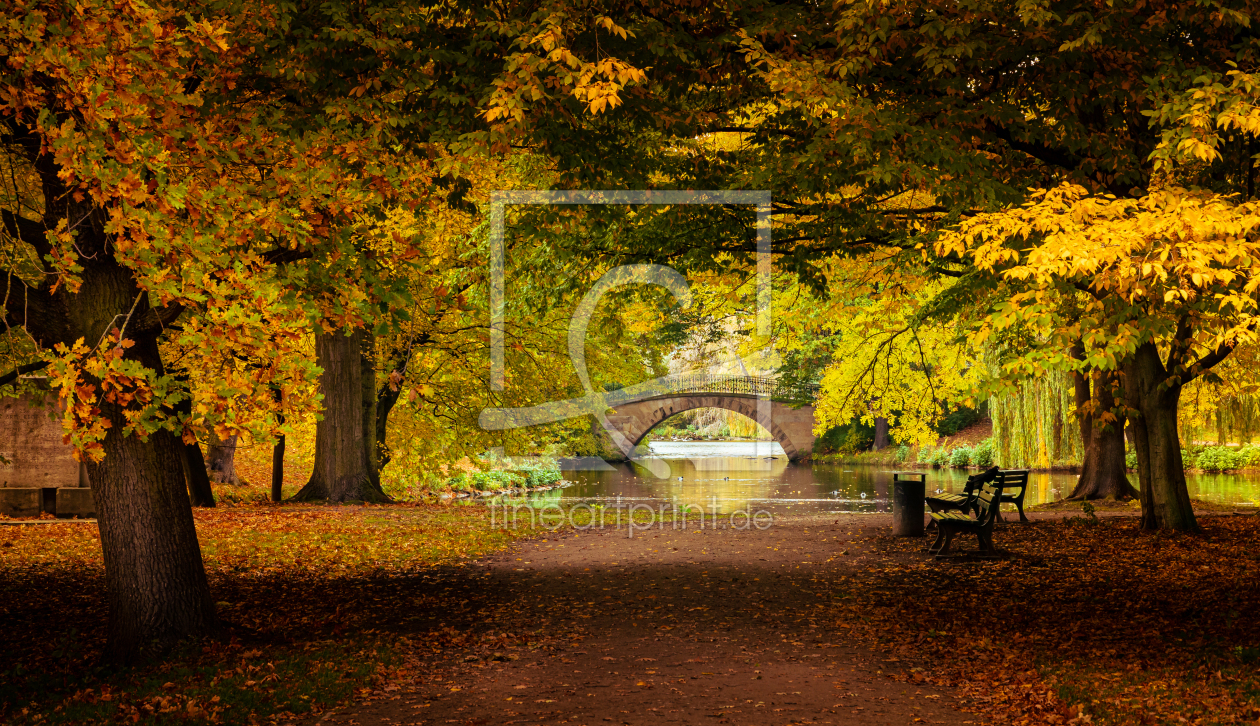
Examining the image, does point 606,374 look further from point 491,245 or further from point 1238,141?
point 1238,141

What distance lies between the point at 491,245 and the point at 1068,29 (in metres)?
7.81

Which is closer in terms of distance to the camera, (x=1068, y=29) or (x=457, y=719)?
(x=457, y=719)

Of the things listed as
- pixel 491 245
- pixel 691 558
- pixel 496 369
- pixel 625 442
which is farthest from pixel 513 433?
pixel 625 442

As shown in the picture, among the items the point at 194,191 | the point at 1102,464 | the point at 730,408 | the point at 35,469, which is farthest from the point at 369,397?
the point at 730,408

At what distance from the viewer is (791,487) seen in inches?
1257

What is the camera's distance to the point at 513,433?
832 inches

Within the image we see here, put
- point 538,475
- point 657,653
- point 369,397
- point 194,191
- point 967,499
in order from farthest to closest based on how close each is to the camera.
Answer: point 538,475 < point 369,397 < point 967,499 < point 657,653 < point 194,191

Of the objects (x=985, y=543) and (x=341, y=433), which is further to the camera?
(x=341, y=433)

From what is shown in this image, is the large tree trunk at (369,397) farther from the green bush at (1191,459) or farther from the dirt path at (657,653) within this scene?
the green bush at (1191,459)

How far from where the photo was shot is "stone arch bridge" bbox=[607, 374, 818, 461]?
50.4 metres

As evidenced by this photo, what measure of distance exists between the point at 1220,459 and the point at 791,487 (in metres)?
16.3

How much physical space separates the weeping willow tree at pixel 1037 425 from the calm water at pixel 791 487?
0.97 meters

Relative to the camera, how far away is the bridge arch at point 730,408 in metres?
50.8

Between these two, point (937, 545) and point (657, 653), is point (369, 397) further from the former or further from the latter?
point (657, 653)
